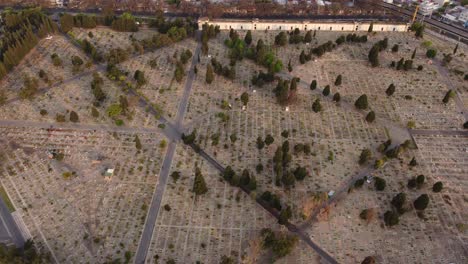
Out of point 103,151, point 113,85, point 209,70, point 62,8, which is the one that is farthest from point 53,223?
point 62,8

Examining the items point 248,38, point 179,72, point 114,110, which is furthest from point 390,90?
point 114,110

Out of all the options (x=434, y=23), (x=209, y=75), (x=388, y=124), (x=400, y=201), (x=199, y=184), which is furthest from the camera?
(x=434, y=23)

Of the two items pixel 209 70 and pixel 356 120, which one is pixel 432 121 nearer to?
pixel 356 120

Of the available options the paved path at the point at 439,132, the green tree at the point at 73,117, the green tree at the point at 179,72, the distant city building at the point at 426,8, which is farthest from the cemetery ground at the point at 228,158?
the distant city building at the point at 426,8

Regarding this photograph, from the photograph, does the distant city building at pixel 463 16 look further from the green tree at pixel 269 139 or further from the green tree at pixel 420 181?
the green tree at pixel 269 139

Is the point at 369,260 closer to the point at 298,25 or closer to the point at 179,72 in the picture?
the point at 179,72

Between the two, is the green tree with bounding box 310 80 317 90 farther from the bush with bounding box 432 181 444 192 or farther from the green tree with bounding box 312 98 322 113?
the bush with bounding box 432 181 444 192
